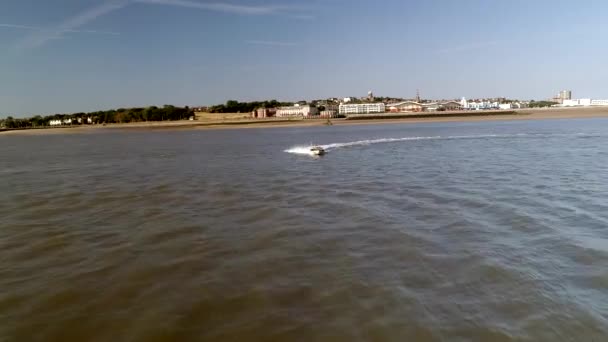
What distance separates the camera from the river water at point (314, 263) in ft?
20.7

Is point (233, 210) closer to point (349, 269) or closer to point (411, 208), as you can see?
point (411, 208)

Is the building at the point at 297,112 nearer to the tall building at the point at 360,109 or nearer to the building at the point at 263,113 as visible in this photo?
the building at the point at 263,113

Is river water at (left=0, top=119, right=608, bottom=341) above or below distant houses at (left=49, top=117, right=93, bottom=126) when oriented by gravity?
below

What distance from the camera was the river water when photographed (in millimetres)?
6312

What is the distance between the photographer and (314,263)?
28.9 feet

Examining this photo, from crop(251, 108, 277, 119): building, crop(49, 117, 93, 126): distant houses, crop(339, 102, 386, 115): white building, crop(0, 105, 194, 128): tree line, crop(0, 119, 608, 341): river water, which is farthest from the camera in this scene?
crop(339, 102, 386, 115): white building

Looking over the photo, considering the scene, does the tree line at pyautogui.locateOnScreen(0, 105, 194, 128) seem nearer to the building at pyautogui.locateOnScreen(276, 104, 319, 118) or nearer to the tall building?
the building at pyautogui.locateOnScreen(276, 104, 319, 118)

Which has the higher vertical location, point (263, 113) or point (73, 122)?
point (263, 113)

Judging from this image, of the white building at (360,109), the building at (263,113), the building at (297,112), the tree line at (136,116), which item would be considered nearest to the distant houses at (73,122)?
the tree line at (136,116)

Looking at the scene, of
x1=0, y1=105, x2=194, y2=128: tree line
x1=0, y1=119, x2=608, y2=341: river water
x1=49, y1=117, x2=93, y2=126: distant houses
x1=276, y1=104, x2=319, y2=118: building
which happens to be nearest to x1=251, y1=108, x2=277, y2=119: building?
x1=276, y1=104, x2=319, y2=118: building

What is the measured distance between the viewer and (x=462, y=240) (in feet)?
32.8

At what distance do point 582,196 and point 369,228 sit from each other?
8.31 meters

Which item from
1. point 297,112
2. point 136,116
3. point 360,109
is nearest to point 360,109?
point 360,109

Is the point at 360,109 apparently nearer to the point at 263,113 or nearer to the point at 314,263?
the point at 263,113
